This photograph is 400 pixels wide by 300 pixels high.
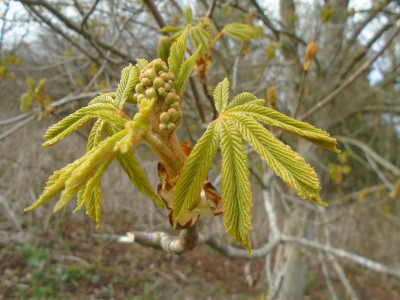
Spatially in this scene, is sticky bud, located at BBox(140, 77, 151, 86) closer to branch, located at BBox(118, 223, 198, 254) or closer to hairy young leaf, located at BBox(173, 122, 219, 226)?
hairy young leaf, located at BBox(173, 122, 219, 226)

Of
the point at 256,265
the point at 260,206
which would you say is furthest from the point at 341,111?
the point at 256,265

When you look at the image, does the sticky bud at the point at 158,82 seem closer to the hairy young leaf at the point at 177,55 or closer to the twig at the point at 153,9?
the hairy young leaf at the point at 177,55

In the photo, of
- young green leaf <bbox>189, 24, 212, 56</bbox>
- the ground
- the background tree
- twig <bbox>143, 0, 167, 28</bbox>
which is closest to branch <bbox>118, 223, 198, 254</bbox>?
the background tree

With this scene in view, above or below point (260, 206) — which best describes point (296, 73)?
above

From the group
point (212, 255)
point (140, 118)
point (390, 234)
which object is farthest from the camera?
point (390, 234)

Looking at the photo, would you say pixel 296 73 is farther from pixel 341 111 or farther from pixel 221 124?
pixel 221 124

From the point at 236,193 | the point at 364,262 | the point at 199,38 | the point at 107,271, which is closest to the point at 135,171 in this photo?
the point at 236,193

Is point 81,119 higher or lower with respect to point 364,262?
higher

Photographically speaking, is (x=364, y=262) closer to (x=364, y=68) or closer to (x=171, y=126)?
(x=364, y=68)
